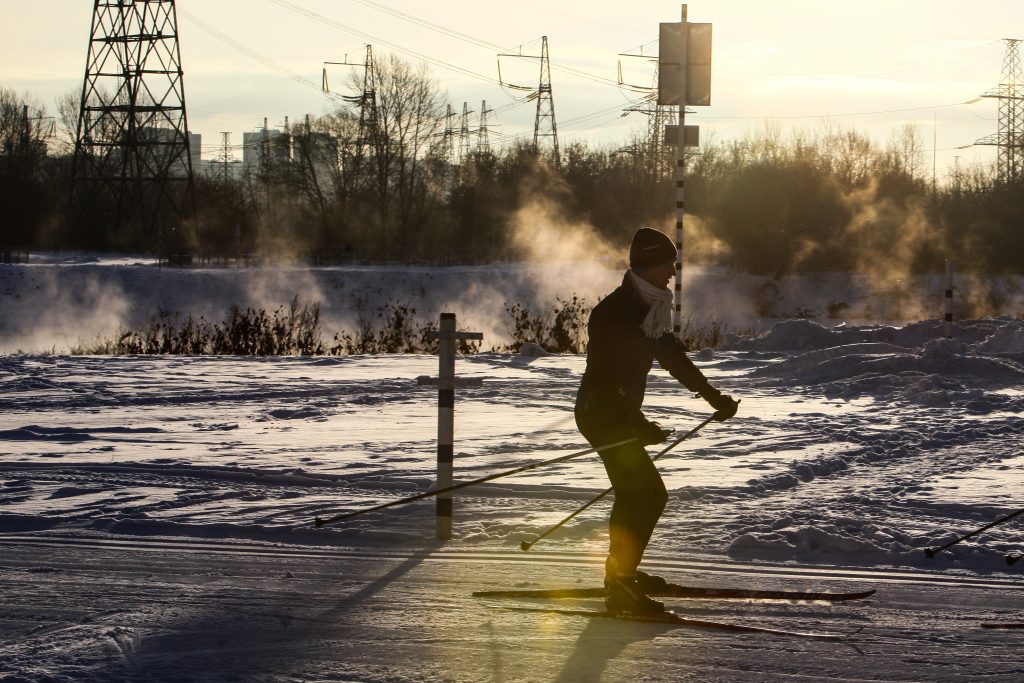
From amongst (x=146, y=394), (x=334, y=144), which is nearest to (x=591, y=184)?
(x=334, y=144)


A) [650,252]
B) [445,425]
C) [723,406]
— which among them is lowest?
[445,425]

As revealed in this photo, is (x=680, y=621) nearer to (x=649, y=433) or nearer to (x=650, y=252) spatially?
(x=649, y=433)

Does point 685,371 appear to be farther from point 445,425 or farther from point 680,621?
point 445,425

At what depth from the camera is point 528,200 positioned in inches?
2537

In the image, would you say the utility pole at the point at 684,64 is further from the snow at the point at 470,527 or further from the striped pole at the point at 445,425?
the striped pole at the point at 445,425

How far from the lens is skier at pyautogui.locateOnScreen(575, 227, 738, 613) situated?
550cm

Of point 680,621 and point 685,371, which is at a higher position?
point 685,371

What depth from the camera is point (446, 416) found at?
7.54 m

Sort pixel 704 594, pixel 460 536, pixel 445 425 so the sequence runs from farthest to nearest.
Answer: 1. pixel 445 425
2. pixel 460 536
3. pixel 704 594

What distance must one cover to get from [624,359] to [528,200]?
59.4m

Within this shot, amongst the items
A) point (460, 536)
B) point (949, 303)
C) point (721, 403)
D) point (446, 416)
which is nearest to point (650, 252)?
point (721, 403)

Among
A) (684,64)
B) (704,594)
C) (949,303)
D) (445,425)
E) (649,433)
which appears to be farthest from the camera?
(684,64)

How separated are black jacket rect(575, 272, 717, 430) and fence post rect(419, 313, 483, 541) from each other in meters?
1.87

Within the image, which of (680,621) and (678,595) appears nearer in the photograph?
(680,621)
